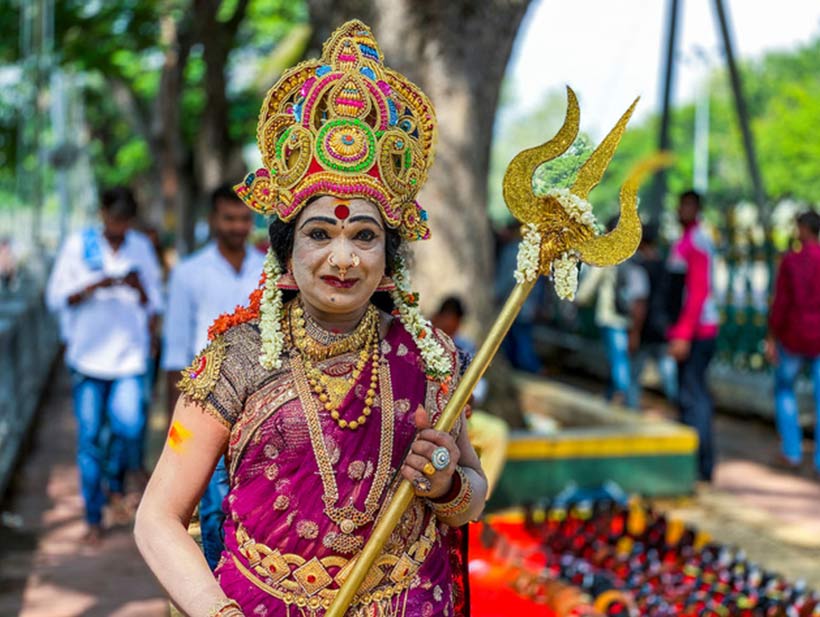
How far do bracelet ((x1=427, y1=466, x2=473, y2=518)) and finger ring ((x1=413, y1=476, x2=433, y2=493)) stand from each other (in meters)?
0.10

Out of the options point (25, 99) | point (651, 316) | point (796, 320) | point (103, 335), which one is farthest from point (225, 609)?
point (25, 99)

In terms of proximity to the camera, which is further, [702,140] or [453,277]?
[702,140]

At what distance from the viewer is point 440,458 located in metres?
2.33

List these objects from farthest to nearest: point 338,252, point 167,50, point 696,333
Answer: point 167,50
point 696,333
point 338,252

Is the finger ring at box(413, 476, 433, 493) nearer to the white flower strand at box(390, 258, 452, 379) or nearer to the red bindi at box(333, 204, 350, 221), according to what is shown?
the white flower strand at box(390, 258, 452, 379)

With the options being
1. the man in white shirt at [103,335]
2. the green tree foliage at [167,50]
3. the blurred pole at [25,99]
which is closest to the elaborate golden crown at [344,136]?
the man in white shirt at [103,335]

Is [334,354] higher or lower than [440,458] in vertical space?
higher

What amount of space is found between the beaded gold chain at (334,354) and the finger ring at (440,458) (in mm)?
172

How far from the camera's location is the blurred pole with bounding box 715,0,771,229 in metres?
11.1

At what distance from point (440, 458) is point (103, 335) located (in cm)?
451

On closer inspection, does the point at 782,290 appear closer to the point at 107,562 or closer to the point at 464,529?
the point at 107,562

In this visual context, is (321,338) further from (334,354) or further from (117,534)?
(117,534)

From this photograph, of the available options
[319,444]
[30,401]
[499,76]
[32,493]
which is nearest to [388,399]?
[319,444]

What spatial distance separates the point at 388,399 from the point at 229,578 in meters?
0.49
